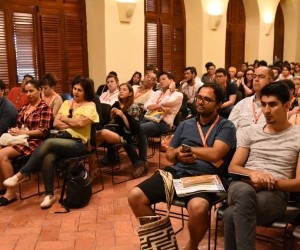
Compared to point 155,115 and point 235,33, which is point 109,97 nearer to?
point 155,115

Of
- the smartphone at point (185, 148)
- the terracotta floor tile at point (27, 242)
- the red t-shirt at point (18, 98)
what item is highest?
the red t-shirt at point (18, 98)

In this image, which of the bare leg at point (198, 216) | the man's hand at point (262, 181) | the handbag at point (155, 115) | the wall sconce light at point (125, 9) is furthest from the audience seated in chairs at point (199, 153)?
the wall sconce light at point (125, 9)

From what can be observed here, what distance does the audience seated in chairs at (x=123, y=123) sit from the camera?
161 inches

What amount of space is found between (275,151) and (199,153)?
0.50 metres

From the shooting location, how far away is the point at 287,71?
24.5 ft

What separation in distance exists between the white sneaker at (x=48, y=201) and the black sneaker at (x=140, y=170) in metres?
1.05

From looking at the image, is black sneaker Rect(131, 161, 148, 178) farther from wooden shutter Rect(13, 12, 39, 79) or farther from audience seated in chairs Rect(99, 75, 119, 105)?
wooden shutter Rect(13, 12, 39, 79)

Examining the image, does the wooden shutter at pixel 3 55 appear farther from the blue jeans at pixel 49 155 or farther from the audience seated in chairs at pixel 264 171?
the audience seated in chairs at pixel 264 171

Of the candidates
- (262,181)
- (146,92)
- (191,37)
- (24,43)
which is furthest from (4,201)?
(191,37)

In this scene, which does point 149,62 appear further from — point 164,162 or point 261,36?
point 261,36

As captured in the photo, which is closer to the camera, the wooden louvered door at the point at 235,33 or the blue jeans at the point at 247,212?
the blue jeans at the point at 247,212

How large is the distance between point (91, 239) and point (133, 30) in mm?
4633

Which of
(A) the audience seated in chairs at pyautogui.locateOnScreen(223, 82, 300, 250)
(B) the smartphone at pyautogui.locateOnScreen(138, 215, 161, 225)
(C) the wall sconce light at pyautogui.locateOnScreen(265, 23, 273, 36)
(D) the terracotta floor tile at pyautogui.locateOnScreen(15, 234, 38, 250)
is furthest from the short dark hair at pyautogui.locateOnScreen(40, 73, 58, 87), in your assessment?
(C) the wall sconce light at pyautogui.locateOnScreen(265, 23, 273, 36)

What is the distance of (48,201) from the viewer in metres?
3.49
